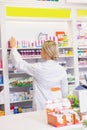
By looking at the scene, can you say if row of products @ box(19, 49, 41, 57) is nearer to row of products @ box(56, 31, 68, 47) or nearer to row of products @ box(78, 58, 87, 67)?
row of products @ box(56, 31, 68, 47)

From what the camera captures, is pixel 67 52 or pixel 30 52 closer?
pixel 30 52

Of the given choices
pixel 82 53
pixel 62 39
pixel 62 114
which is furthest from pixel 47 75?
pixel 82 53

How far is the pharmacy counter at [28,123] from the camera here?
2180mm

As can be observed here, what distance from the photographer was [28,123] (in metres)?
2.35

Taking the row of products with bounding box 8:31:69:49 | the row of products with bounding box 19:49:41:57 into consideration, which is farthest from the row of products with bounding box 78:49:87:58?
the row of products with bounding box 19:49:41:57

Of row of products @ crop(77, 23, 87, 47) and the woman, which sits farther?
row of products @ crop(77, 23, 87, 47)

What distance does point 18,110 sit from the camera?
17.1 feet

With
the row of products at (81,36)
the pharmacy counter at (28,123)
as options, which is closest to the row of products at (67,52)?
the row of products at (81,36)

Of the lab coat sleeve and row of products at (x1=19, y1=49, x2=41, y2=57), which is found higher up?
row of products at (x1=19, y1=49, x2=41, y2=57)

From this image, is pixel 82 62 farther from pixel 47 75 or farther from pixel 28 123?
pixel 28 123

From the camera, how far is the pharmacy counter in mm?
2180

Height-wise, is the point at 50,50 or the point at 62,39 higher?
the point at 62,39

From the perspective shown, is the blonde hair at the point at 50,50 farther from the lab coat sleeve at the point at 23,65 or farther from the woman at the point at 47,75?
the lab coat sleeve at the point at 23,65

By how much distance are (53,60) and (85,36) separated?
2694 mm
